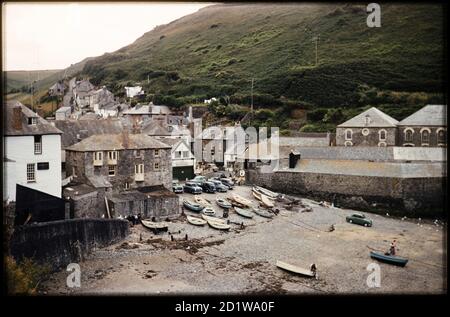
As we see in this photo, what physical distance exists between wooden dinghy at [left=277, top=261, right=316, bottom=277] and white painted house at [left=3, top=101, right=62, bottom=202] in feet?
20.6

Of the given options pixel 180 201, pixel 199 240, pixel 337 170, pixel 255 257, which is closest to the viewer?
pixel 255 257

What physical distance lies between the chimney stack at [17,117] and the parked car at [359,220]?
10.8 m

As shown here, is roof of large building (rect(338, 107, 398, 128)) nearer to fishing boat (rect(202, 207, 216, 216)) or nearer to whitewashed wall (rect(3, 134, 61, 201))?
Answer: fishing boat (rect(202, 207, 216, 216))

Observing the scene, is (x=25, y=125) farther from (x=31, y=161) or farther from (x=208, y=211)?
(x=208, y=211)

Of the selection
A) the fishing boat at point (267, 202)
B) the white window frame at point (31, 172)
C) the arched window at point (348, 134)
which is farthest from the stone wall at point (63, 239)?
the arched window at point (348, 134)

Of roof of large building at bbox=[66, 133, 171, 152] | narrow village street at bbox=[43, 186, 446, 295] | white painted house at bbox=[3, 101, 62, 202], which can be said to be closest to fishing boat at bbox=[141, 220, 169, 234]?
narrow village street at bbox=[43, 186, 446, 295]

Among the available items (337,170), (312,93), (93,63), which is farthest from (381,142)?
(93,63)

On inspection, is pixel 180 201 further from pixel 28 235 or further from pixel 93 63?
pixel 93 63

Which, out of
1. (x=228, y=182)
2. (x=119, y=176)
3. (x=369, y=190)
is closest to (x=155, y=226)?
(x=119, y=176)

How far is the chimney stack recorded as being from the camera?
39.1ft

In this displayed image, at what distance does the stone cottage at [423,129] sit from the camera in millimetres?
22298

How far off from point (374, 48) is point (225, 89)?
42.8 feet

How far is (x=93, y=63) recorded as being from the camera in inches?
1391

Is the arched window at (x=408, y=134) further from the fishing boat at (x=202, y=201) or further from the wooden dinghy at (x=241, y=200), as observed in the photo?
the fishing boat at (x=202, y=201)
